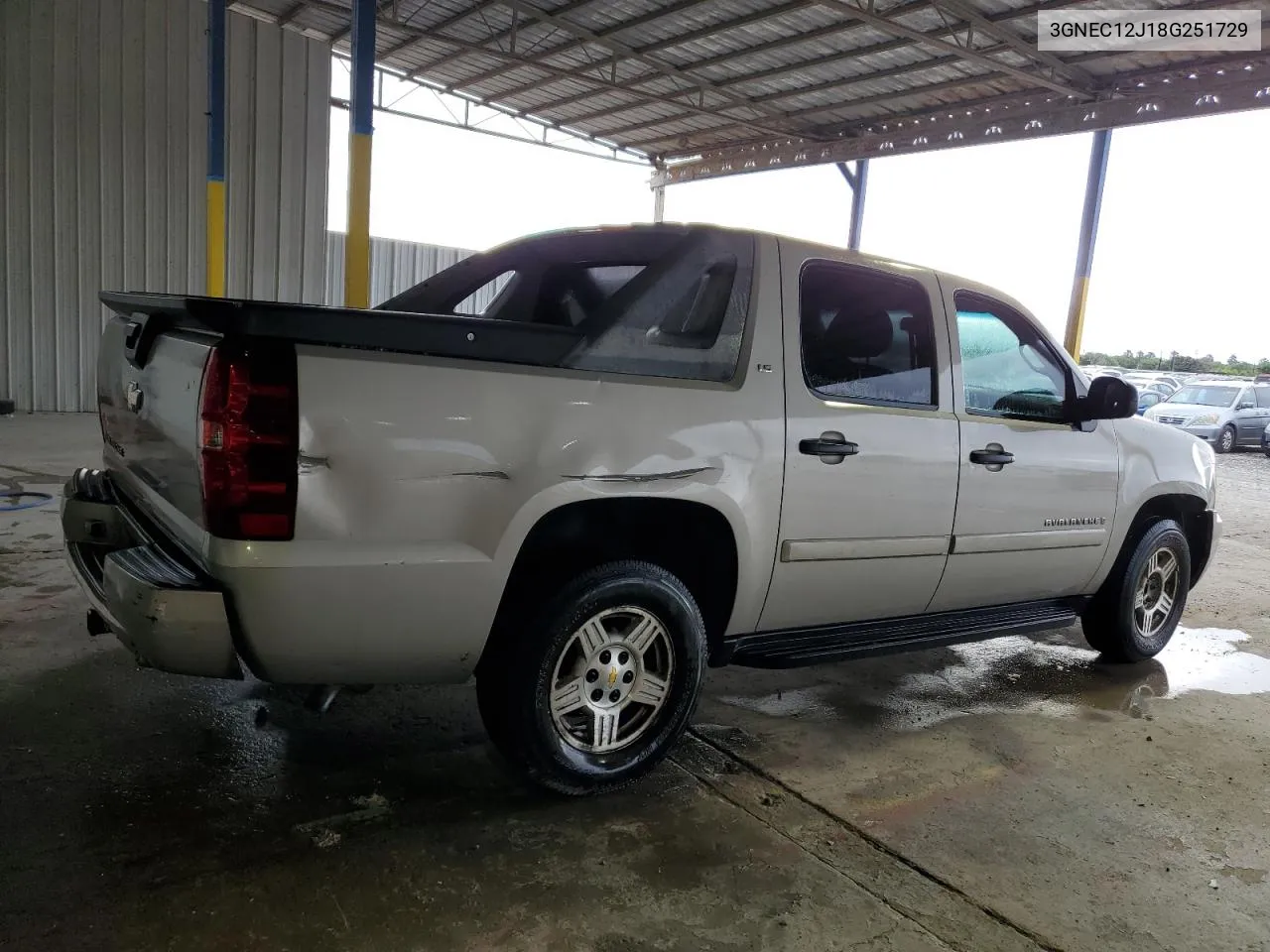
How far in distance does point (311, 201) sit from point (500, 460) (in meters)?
14.3

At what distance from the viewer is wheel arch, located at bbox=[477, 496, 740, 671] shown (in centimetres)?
274

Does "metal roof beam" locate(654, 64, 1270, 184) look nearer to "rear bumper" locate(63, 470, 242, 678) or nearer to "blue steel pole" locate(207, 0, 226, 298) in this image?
"blue steel pole" locate(207, 0, 226, 298)

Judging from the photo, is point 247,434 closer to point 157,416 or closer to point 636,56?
point 157,416

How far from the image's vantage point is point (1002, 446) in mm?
3693

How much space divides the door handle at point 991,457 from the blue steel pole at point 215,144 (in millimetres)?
9516

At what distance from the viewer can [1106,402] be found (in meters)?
3.95

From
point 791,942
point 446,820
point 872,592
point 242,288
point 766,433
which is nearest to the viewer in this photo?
point 791,942

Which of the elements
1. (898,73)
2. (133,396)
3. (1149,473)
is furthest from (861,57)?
(133,396)

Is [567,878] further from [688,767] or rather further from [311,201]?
[311,201]

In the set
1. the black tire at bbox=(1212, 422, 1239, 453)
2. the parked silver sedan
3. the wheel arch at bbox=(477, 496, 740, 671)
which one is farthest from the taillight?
the black tire at bbox=(1212, 422, 1239, 453)

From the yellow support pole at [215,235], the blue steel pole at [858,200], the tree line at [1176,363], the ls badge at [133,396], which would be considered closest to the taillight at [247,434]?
the ls badge at [133,396]

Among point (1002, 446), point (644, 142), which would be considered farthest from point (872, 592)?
point (644, 142)

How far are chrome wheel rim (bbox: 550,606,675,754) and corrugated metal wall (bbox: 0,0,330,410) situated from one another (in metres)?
12.7

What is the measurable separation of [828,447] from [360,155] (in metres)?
7.45
